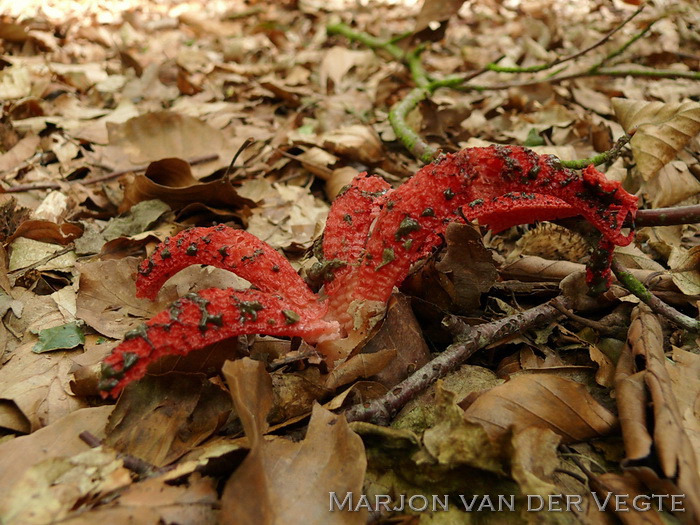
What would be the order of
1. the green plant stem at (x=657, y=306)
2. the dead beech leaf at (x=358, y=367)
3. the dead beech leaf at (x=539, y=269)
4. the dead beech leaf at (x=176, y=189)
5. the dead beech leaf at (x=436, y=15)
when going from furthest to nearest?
the dead beech leaf at (x=436, y=15) → the dead beech leaf at (x=176, y=189) → the dead beech leaf at (x=539, y=269) → the green plant stem at (x=657, y=306) → the dead beech leaf at (x=358, y=367)

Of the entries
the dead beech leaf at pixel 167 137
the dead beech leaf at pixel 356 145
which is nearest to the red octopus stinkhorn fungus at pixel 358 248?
the dead beech leaf at pixel 356 145

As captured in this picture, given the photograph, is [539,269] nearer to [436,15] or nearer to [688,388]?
[688,388]

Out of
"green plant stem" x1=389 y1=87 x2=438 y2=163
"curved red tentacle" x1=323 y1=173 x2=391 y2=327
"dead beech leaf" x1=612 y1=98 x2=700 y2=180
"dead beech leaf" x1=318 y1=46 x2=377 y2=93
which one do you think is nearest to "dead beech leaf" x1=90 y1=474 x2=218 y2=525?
"curved red tentacle" x1=323 y1=173 x2=391 y2=327

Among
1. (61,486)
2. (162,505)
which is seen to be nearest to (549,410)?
(162,505)

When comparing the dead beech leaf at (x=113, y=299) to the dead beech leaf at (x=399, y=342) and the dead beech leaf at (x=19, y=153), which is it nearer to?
the dead beech leaf at (x=399, y=342)

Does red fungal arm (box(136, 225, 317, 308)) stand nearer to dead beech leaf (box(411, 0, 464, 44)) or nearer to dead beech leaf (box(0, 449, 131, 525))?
dead beech leaf (box(0, 449, 131, 525))

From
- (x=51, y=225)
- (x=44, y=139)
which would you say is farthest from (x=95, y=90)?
(x=51, y=225)
